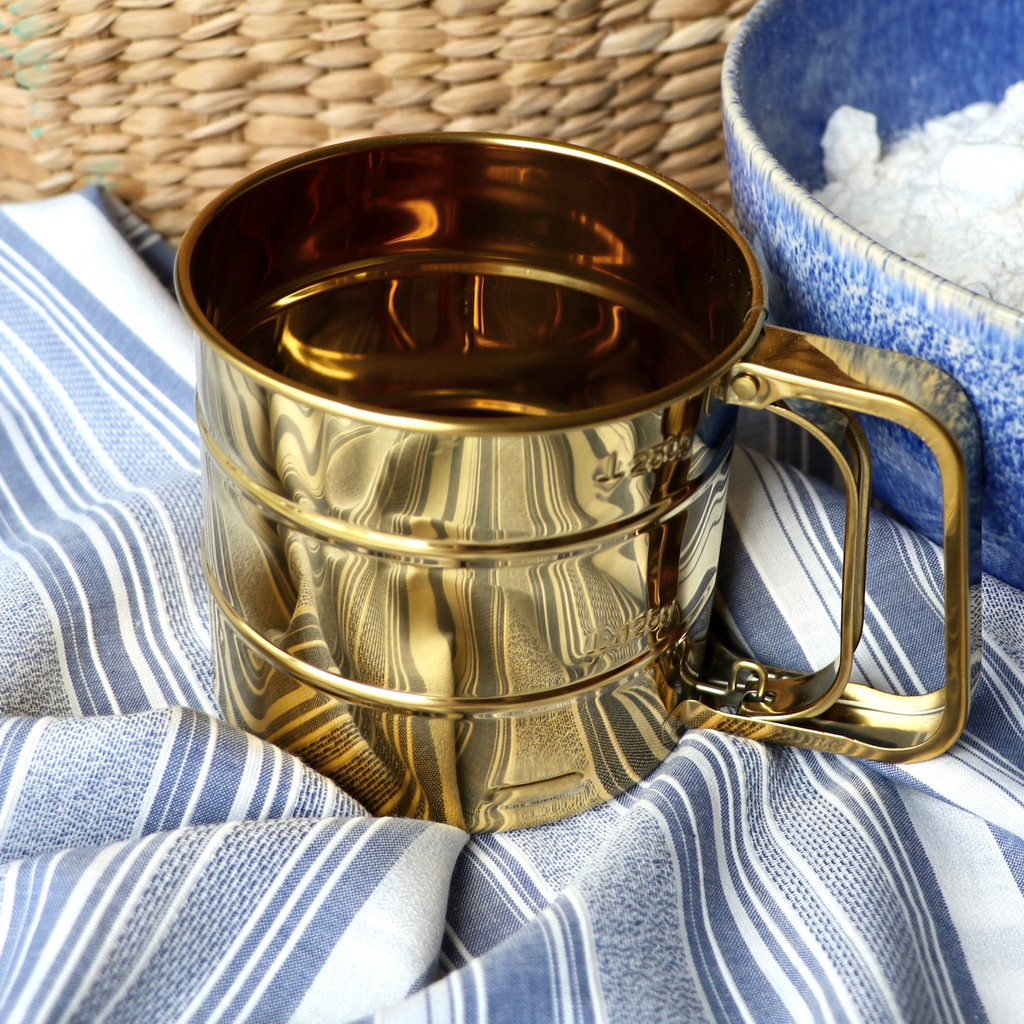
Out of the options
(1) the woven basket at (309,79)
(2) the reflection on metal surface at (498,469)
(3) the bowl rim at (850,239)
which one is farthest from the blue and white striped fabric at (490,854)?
(1) the woven basket at (309,79)

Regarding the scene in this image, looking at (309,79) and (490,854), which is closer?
(490,854)

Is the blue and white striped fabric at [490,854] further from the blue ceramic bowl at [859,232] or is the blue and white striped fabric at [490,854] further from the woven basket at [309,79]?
the woven basket at [309,79]

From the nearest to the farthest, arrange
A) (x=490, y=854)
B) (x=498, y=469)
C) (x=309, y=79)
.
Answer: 1. (x=498, y=469)
2. (x=490, y=854)
3. (x=309, y=79)

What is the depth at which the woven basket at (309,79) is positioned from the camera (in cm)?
69

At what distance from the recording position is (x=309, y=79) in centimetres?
71

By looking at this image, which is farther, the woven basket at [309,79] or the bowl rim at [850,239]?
the woven basket at [309,79]

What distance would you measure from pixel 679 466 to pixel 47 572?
29 centimetres

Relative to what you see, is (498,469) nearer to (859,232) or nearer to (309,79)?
(859,232)

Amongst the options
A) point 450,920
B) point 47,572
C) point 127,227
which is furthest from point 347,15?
point 450,920

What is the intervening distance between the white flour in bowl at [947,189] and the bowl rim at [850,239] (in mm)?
37

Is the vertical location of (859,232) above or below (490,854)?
above

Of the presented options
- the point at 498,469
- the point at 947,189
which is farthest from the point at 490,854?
the point at 947,189

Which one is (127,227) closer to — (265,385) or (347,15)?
(347,15)

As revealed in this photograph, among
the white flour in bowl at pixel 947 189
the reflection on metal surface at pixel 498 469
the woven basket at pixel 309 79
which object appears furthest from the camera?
the woven basket at pixel 309 79
